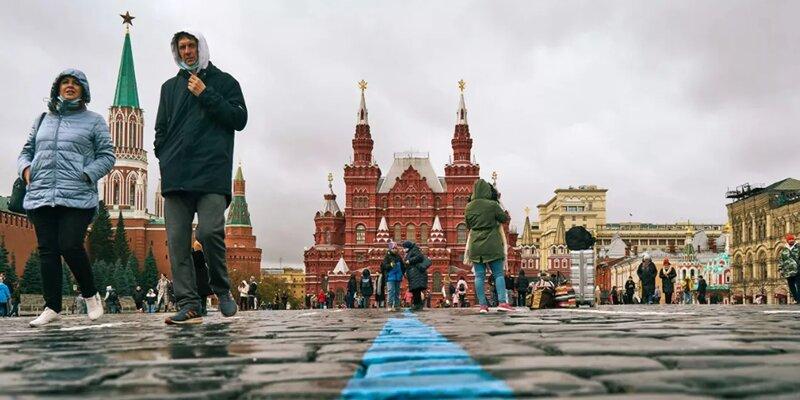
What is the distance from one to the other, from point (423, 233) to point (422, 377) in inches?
3281

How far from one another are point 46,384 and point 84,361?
0.83 m

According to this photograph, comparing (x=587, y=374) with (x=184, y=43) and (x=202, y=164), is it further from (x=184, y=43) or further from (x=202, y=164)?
(x=184, y=43)

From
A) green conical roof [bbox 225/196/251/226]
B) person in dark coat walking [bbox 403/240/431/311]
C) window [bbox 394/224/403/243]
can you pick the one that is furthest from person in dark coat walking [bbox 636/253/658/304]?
green conical roof [bbox 225/196/251/226]

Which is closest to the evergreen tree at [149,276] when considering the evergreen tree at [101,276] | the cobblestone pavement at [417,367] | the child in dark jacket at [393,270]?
the evergreen tree at [101,276]

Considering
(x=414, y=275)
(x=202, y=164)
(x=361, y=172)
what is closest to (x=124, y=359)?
(x=202, y=164)

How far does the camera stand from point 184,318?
645 centimetres

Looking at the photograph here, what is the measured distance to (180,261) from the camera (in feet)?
21.1

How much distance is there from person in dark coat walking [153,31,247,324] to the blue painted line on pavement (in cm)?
328

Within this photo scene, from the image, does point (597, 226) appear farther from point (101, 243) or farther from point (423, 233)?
point (101, 243)

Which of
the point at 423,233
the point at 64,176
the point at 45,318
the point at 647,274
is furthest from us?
the point at 423,233

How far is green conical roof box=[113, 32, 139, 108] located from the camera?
393 feet

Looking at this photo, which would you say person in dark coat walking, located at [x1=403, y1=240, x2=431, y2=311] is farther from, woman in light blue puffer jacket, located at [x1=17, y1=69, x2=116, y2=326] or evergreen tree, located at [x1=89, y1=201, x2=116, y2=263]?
evergreen tree, located at [x1=89, y1=201, x2=116, y2=263]

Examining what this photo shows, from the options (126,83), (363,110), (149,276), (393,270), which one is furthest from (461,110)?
(393,270)

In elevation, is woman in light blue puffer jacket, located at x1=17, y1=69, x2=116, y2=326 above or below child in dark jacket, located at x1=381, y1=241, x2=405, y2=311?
above
